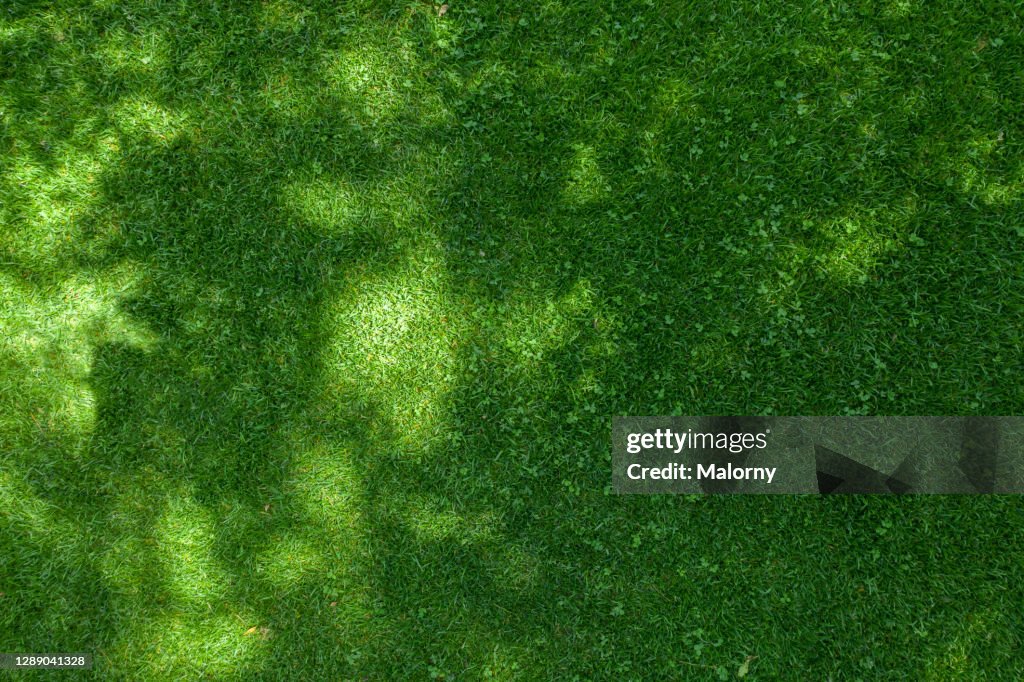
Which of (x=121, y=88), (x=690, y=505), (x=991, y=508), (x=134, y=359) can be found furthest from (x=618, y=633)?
(x=121, y=88)

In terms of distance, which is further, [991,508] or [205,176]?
[205,176]

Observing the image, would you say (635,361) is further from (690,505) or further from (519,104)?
(519,104)

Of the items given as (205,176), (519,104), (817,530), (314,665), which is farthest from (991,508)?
(205,176)

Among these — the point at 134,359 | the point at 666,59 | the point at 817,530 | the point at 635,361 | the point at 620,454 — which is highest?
the point at 666,59

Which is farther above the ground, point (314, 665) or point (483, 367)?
point (483, 367)

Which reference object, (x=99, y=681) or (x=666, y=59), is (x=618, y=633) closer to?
(x=99, y=681)
